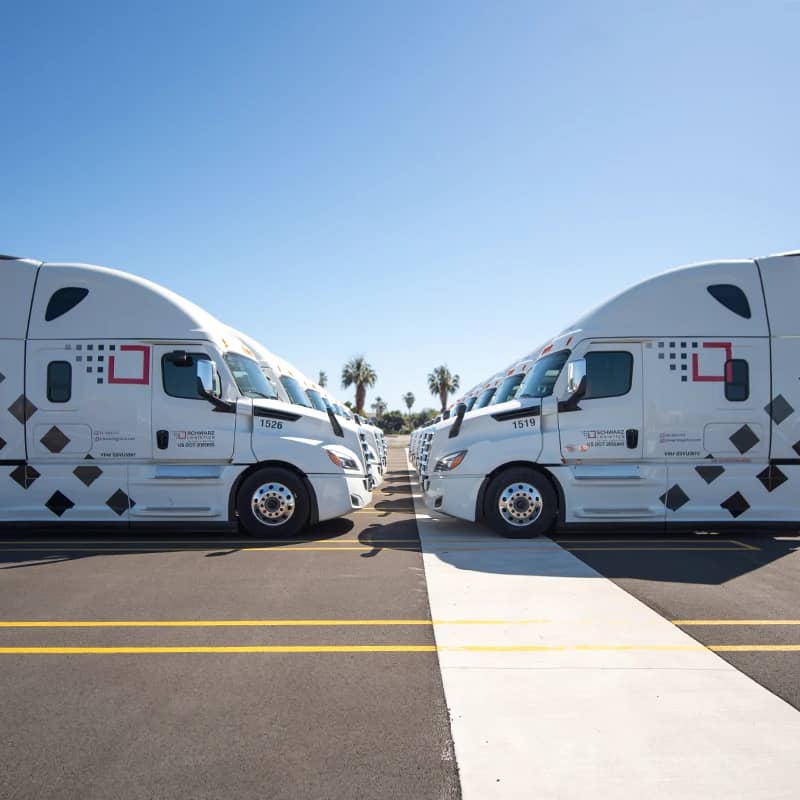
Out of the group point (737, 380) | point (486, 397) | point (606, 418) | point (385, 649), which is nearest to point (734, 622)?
point (385, 649)

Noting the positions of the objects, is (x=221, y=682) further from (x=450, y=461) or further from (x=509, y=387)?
(x=509, y=387)

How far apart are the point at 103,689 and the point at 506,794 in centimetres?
230

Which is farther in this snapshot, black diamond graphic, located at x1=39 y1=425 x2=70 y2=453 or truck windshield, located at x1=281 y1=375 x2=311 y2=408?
truck windshield, located at x1=281 y1=375 x2=311 y2=408

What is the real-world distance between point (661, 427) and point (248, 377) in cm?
565

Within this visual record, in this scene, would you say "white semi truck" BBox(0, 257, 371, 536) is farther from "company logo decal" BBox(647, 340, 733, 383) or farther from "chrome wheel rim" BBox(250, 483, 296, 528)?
"company logo decal" BBox(647, 340, 733, 383)

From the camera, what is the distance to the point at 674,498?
24.3 feet

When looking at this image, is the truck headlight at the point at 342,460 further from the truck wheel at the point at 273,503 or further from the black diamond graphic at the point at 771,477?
the black diamond graphic at the point at 771,477

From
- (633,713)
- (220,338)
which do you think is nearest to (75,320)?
(220,338)

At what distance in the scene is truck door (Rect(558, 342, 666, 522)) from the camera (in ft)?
24.2

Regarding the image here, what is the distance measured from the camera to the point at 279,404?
784 centimetres

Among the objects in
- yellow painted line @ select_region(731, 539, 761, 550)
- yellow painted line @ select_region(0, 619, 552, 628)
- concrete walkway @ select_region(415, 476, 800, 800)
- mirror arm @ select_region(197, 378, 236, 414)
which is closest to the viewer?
concrete walkway @ select_region(415, 476, 800, 800)

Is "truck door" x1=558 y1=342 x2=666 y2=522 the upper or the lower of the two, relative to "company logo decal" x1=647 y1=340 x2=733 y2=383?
lower

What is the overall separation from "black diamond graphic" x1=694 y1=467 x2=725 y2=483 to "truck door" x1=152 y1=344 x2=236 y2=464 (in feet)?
20.0

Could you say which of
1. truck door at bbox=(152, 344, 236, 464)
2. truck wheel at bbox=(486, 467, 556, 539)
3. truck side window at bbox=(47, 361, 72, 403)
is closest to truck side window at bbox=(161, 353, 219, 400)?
truck door at bbox=(152, 344, 236, 464)
